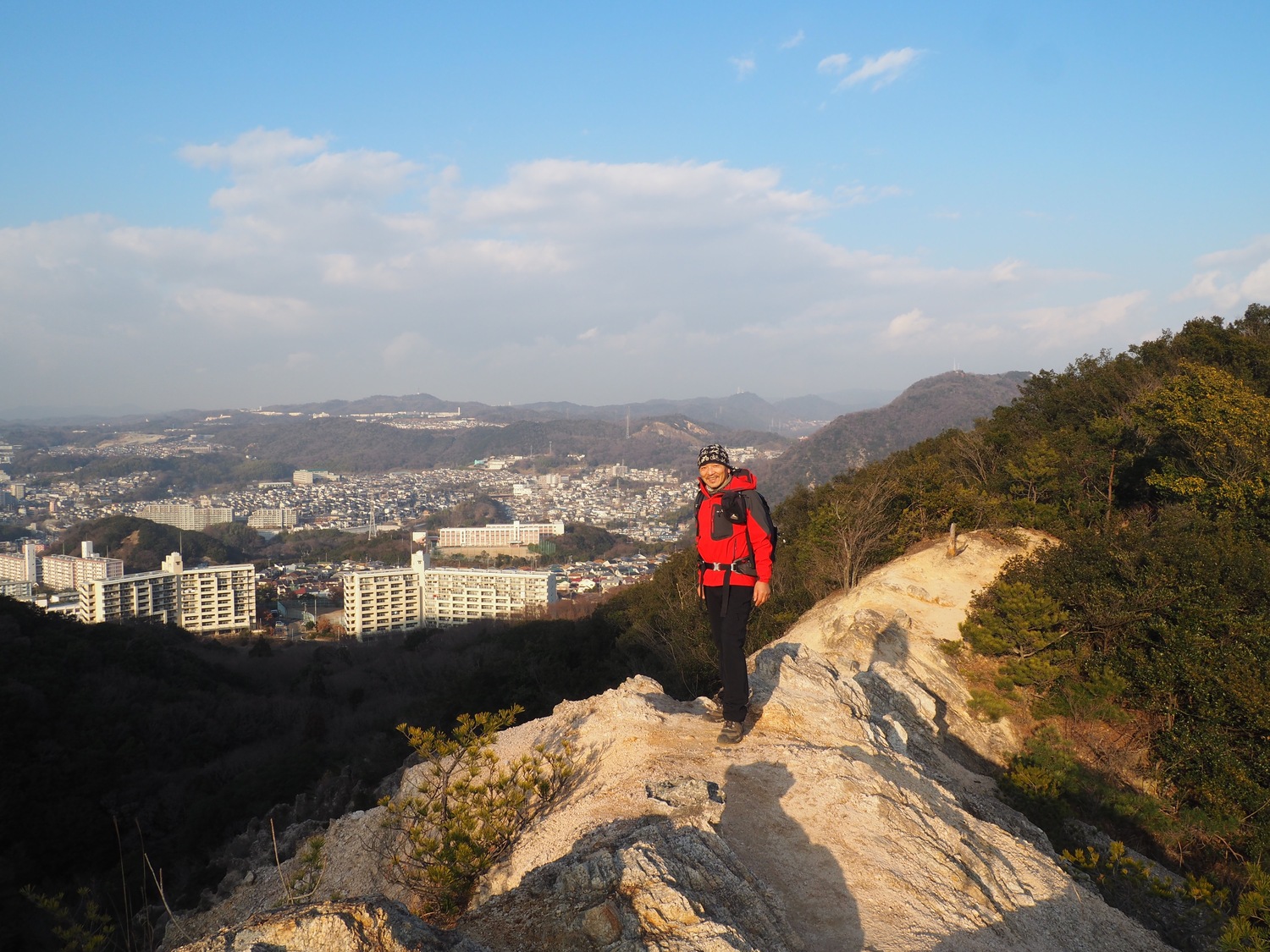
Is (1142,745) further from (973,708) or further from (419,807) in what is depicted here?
(419,807)

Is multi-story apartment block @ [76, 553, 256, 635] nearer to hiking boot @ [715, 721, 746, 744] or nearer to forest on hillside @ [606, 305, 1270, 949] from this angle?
forest on hillside @ [606, 305, 1270, 949]

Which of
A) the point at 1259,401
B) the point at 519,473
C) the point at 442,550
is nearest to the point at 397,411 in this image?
the point at 519,473

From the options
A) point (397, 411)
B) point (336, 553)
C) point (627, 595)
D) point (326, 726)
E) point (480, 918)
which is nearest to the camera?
point (480, 918)

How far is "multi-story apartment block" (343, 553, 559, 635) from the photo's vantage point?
142 ft

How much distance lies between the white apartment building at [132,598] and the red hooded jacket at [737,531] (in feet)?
140

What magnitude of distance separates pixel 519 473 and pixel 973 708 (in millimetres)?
103888

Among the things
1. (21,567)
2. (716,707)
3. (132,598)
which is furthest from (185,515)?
(716,707)

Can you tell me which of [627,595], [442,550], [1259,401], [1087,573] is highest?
[1259,401]

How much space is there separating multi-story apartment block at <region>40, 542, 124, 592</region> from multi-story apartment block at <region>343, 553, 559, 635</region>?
50.1 feet

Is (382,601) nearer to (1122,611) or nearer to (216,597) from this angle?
(216,597)

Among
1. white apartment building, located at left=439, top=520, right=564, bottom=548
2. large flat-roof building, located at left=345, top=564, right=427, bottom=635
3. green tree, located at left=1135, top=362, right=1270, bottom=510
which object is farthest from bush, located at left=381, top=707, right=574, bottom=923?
white apartment building, located at left=439, top=520, right=564, bottom=548

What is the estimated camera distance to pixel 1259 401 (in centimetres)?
1429

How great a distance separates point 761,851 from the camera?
351cm

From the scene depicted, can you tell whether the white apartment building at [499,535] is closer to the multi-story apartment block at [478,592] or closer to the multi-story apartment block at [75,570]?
the multi-story apartment block at [478,592]
